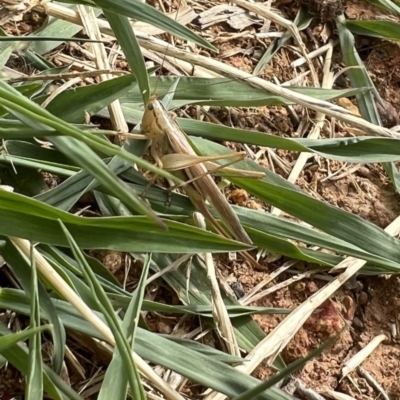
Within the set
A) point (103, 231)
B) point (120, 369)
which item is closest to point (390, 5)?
point (103, 231)

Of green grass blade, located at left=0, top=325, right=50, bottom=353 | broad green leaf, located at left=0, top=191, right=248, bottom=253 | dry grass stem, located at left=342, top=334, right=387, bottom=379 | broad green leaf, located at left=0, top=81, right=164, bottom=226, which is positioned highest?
broad green leaf, located at left=0, top=81, right=164, bottom=226

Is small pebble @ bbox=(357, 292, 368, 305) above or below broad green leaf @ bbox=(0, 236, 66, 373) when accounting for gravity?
below

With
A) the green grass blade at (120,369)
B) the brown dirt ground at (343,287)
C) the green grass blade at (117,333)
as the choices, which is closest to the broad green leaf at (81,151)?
the green grass blade at (117,333)

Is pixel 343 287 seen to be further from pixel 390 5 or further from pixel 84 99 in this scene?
pixel 390 5

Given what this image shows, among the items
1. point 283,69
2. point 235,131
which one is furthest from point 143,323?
point 283,69

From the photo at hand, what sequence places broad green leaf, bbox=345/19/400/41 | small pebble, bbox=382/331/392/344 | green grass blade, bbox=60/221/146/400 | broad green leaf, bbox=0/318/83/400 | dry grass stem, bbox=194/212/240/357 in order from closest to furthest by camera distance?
green grass blade, bbox=60/221/146/400
broad green leaf, bbox=0/318/83/400
dry grass stem, bbox=194/212/240/357
small pebble, bbox=382/331/392/344
broad green leaf, bbox=345/19/400/41

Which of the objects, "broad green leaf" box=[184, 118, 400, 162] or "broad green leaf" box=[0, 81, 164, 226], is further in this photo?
"broad green leaf" box=[184, 118, 400, 162]

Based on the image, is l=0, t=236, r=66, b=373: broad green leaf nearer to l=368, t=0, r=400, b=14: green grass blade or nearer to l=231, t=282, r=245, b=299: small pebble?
l=231, t=282, r=245, b=299: small pebble

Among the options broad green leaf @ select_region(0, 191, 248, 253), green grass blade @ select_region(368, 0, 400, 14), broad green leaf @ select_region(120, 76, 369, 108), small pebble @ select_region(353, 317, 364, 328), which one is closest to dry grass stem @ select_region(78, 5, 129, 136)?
broad green leaf @ select_region(120, 76, 369, 108)

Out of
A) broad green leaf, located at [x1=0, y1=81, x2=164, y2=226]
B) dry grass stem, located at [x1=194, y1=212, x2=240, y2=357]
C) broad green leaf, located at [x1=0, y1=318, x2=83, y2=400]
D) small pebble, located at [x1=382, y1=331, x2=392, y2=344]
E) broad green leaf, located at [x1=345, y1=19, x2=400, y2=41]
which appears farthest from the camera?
broad green leaf, located at [x1=345, y1=19, x2=400, y2=41]
